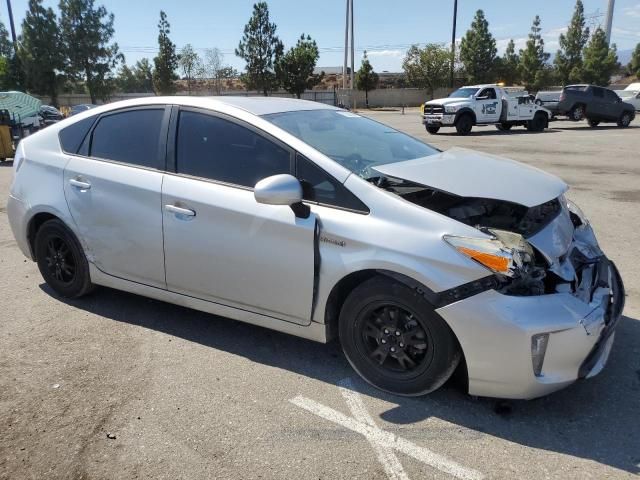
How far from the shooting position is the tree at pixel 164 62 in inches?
2303

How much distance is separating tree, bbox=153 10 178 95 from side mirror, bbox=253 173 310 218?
59.8m

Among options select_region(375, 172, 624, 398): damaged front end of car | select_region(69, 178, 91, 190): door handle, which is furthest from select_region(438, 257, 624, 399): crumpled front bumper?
select_region(69, 178, 91, 190): door handle

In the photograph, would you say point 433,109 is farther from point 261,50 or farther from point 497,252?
point 261,50

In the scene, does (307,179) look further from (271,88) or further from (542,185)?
(271,88)

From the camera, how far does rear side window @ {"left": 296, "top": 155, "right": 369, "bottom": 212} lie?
121 inches

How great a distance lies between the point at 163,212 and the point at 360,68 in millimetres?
61701

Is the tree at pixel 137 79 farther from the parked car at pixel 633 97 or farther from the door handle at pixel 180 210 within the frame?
the door handle at pixel 180 210

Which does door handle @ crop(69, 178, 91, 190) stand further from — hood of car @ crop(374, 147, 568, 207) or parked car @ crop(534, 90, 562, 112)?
parked car @ crop(534, 90, 562, 112)

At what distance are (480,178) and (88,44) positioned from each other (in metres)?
62.8

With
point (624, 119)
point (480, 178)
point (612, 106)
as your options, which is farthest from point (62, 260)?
point (624, 119)

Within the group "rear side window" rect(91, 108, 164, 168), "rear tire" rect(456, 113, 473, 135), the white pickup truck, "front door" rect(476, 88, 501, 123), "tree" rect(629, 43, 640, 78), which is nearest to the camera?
"rear side window" rect(91, 108, 164, 168)

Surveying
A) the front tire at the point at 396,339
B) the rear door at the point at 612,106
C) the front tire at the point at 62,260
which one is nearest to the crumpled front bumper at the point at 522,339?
the front tire at the point at 396,339

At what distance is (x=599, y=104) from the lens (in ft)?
81.7

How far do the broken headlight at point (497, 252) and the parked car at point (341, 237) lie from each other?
10mm
